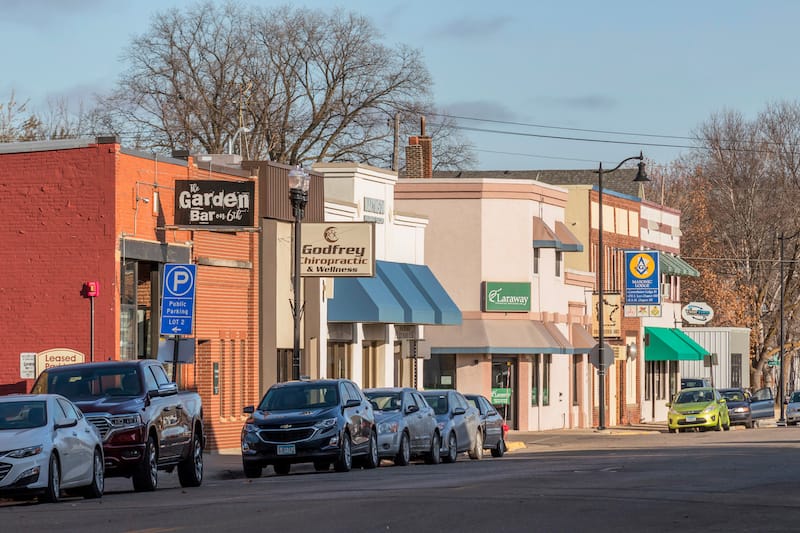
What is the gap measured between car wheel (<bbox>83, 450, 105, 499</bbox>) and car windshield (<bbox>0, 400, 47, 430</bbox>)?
1.17m

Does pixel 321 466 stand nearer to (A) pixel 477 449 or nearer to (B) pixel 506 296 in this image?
(A) pixel 477 449

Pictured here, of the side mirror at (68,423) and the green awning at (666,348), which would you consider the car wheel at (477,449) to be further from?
the green awning at (666,348)

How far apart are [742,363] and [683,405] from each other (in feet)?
93.7

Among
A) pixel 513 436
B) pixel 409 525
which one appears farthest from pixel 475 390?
pixel 409 525

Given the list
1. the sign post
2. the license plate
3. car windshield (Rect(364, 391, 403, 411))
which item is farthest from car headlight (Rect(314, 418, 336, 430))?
the sign post

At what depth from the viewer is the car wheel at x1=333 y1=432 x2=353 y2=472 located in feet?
87.5

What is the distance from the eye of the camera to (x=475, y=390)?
53094mm

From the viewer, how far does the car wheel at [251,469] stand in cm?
2677

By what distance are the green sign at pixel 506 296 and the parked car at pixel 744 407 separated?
997 centimetres

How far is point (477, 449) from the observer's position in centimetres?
3516

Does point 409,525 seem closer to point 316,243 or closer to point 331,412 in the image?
point 331,412

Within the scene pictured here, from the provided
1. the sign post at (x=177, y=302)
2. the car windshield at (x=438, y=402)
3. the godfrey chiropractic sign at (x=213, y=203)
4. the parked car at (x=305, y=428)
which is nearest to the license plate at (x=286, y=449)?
the parked car at (x=305, y=428)

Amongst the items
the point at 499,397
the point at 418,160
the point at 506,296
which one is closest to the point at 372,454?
the point at 499,397

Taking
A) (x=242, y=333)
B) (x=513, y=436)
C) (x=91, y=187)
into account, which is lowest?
(x=513, y=436)
